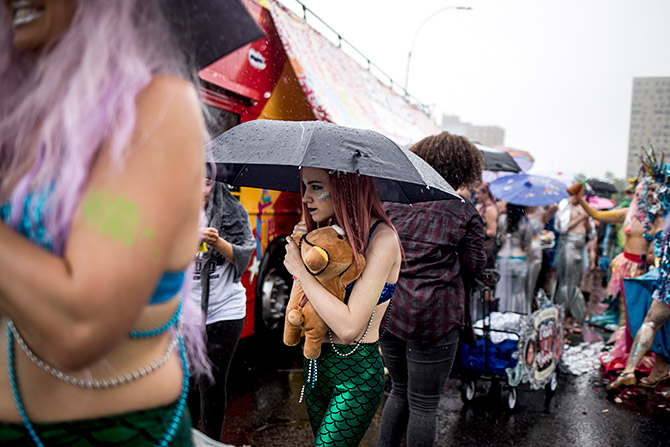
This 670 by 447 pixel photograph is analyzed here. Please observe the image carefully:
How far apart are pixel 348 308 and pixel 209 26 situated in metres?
1.41

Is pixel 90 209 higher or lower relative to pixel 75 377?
higher

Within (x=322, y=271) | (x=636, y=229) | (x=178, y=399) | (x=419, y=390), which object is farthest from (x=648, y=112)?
(x=178, y=399)

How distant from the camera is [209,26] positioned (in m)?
1.13

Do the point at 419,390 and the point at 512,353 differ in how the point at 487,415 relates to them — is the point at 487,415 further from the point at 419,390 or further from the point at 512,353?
the point at 419,390

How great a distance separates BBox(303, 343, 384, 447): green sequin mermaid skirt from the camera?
227cm

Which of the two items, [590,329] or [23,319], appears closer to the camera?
[23,319]

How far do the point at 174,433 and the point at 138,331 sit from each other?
246 millimetres

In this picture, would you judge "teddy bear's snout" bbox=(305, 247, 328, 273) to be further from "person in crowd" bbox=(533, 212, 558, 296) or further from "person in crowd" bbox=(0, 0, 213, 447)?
"person in crowd" bbox=(533, 212, 558, 296)

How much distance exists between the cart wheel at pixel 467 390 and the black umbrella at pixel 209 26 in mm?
4517

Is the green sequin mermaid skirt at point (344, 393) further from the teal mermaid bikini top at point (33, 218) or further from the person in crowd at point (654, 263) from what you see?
the person in crowd at point (654, 263)

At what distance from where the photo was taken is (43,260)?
32.5 inches

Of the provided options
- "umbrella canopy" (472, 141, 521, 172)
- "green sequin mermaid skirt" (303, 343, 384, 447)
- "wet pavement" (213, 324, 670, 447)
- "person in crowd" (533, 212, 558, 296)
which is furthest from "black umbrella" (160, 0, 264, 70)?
"person in crowd" (533, 212, 558, 296)

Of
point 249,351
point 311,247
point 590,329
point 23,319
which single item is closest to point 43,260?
point 23,319

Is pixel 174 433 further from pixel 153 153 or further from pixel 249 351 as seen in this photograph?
pixel 249 351
